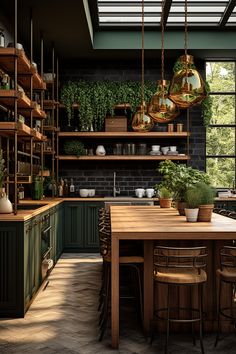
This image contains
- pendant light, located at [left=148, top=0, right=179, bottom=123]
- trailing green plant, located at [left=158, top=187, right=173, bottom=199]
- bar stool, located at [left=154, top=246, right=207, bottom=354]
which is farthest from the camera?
trailing green plant, located at [left=158, top=187, right=173, bottom=199]

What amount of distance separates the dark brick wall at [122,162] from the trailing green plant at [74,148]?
430 millimetres

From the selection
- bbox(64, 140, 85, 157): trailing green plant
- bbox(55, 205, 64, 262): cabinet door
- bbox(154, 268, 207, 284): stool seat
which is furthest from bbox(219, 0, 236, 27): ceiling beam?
bbox(154, 268, 207, 284): stool seat

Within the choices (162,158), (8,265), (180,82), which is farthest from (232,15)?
(8,265)

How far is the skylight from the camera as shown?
27.6ft

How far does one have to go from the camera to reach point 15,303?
4.79 meters

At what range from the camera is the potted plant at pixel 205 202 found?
4.73 metres

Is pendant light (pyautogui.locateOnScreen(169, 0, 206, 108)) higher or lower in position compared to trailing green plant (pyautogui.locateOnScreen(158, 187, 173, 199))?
higher

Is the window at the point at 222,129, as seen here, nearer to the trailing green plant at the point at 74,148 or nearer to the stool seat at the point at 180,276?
the trailing green plant at the point at 74,148

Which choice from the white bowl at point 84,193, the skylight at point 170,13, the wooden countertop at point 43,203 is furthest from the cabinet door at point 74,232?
the skylight at point 170,13

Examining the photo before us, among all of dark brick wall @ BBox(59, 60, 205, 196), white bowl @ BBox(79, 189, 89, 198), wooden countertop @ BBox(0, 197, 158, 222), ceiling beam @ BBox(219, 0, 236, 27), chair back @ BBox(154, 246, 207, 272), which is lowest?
chair back @ BBox(154, 246, 207, 272)

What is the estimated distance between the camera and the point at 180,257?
376 cm

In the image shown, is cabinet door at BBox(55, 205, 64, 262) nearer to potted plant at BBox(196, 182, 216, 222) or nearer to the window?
the window

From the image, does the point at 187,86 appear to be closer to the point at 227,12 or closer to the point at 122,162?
the point at 227,12

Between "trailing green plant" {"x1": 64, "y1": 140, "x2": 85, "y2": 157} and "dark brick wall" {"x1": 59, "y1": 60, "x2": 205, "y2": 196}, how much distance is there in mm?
430
